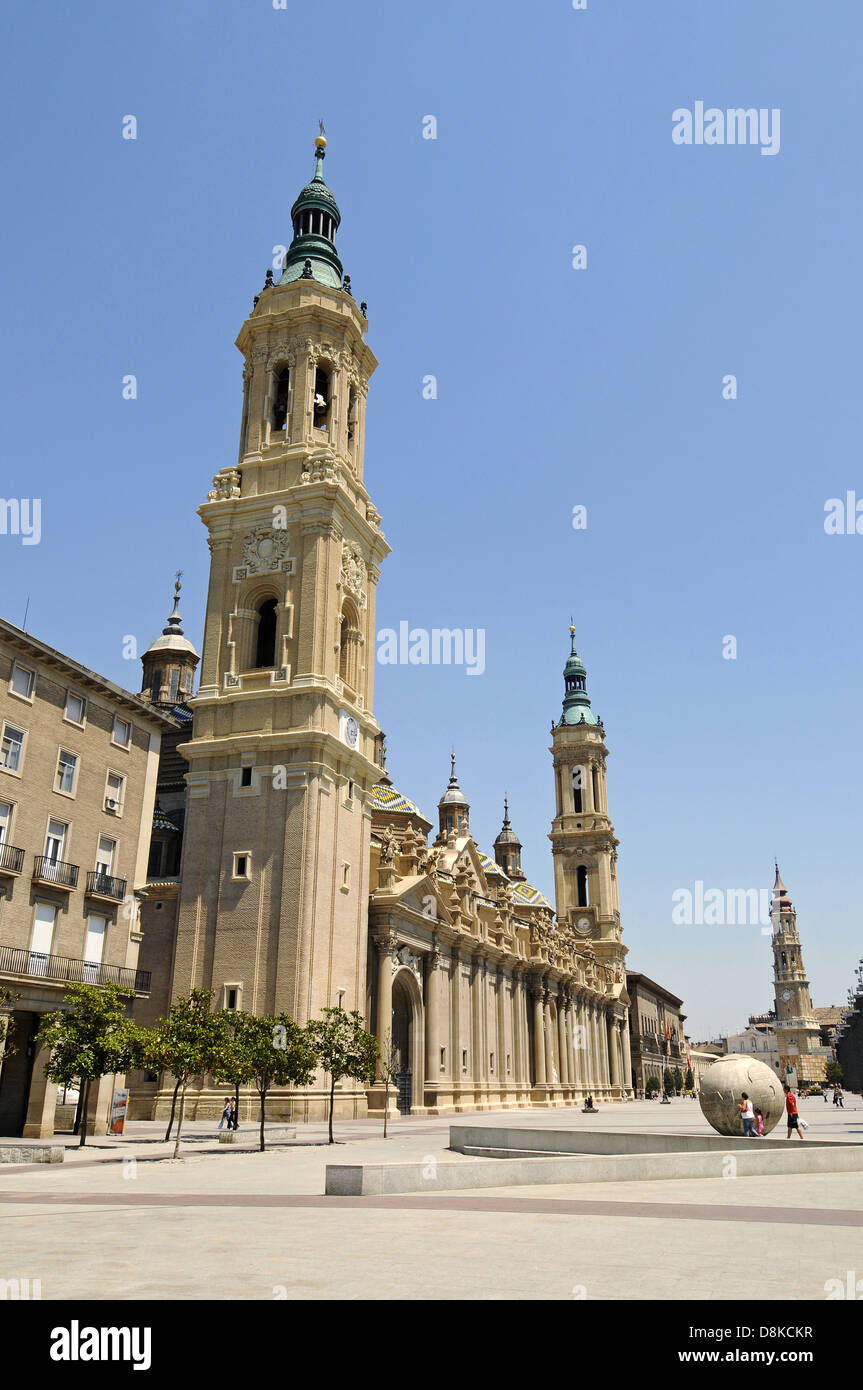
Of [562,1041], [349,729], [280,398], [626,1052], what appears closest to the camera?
[349,729]

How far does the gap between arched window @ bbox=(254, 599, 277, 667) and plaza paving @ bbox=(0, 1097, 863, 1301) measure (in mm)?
32132

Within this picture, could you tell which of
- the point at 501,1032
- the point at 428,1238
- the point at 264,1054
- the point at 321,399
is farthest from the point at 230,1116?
the point at 501,1032

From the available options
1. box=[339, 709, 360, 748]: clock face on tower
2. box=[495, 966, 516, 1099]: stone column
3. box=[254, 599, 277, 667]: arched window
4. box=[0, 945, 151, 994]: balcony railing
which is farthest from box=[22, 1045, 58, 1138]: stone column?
box=[495, 966, 516, 1099]: stone column

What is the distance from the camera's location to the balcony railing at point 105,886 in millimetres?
32906

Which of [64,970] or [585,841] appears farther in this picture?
[585,841]

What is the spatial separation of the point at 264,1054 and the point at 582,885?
86.2 m

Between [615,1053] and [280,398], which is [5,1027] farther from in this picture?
[615,1053]

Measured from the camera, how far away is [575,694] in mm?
119250

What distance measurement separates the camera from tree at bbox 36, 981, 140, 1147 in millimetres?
25984

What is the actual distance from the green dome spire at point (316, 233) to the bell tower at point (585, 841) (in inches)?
2595

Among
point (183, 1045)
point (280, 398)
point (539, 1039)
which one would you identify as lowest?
point (183, 1045)
